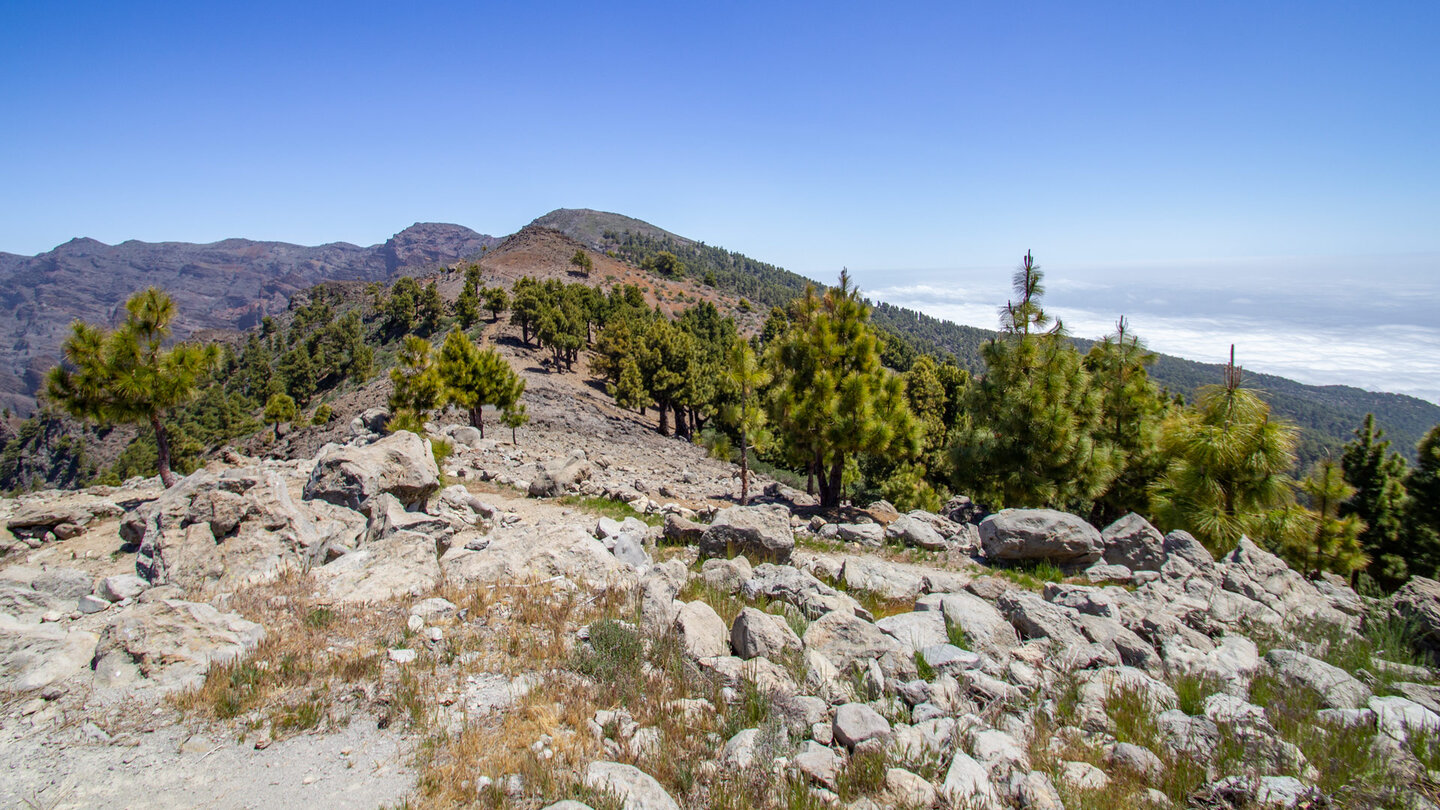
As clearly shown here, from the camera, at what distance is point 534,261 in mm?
100938

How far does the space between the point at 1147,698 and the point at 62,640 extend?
1017cm

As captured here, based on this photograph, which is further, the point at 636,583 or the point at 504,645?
the point at 636,583

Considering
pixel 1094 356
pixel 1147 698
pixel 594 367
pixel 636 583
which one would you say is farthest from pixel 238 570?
pixel 594 367

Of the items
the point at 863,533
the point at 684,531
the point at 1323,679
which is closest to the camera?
the point at 1323,679

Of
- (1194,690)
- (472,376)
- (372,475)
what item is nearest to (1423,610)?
(1194,690)

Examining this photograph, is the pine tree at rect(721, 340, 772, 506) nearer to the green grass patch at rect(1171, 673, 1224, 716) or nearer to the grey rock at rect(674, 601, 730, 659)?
the grey rock at rect(674, 601, 730, 659)

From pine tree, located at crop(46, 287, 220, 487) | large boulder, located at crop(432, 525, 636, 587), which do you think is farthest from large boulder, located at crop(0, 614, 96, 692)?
pine tree, located at crop(46, 287, 220, 487)

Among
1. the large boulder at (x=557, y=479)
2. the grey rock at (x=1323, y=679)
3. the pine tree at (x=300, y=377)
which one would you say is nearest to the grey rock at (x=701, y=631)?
the grey rock at (x=1323, y=679)

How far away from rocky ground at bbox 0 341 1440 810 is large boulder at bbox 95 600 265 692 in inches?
1.0

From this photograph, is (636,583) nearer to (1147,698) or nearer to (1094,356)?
(1147,698)

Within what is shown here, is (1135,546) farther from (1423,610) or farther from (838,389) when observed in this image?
(838,389)

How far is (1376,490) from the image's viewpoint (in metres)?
24.3

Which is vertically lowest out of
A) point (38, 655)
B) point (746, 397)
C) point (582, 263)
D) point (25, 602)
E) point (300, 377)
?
point (300, 377)

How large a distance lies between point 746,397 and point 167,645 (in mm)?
14089
